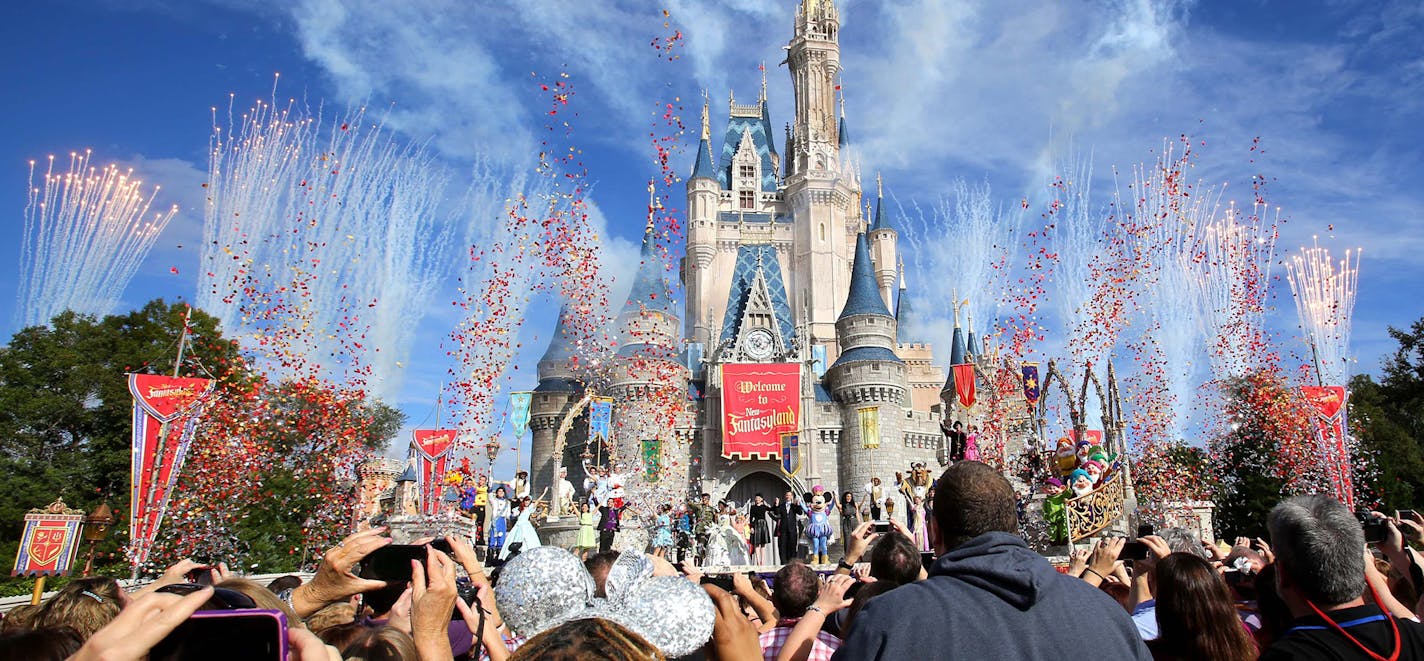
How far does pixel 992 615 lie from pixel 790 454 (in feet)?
121

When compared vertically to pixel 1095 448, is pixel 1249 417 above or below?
above

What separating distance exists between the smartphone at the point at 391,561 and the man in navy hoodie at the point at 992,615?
1.63 meters

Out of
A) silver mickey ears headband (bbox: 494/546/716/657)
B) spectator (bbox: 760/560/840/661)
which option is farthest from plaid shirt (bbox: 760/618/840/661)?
silver mickey ears headband (bbox: 494/546/716/657)

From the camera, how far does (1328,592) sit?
2715 mm

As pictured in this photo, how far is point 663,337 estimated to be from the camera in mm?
42688

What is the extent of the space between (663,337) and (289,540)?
19468 millimetres

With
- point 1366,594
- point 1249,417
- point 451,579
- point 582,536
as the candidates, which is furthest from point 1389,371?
point 451,579

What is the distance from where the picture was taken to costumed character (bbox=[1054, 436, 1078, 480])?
42.5ft

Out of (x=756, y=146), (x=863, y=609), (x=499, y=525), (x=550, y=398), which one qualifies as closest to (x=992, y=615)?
(x=863, y=609)

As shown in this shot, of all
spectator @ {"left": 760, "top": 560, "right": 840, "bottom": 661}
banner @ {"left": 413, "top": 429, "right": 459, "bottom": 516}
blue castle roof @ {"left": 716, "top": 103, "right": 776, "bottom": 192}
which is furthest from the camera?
blue castle roof @ {"left": 716, "top": 103, "right": 776, "bottom": 192}

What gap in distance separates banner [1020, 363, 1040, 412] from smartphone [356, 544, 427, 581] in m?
27.1

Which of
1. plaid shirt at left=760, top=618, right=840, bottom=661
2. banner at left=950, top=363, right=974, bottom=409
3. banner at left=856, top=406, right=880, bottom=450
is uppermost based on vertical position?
banner at left=950, top=363, right=974, bottom=409

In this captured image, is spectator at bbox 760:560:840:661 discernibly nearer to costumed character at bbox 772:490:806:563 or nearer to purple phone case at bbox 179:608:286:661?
purple phone case at bbox 179:608:286:661

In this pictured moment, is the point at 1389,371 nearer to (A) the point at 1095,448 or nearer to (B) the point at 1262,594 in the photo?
(A) the point at 1095,448
